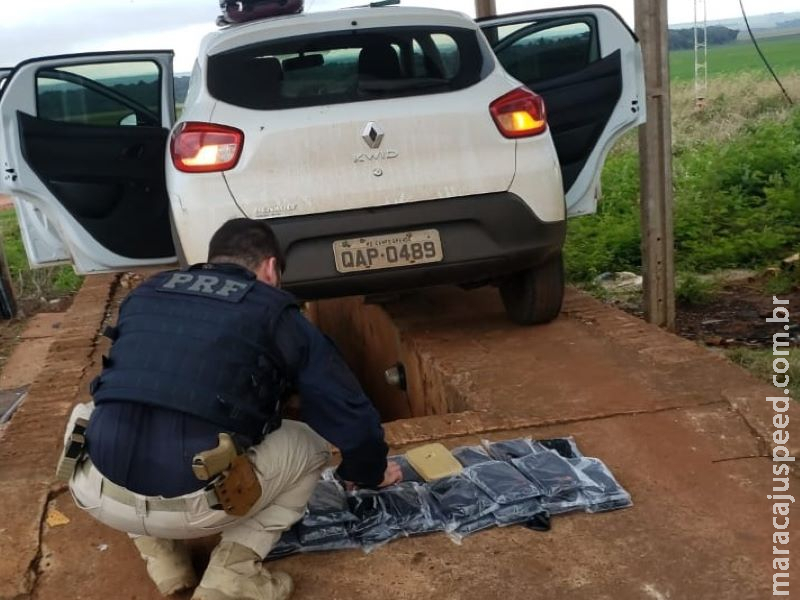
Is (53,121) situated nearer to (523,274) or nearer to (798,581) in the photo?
(523,274)

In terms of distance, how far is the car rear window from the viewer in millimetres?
4422

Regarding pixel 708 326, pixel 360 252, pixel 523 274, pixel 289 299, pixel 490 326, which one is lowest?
pixel 708 326

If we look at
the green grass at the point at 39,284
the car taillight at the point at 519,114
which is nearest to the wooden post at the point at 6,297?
the green grass at the point at 39,284

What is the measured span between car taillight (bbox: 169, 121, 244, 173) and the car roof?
44cm

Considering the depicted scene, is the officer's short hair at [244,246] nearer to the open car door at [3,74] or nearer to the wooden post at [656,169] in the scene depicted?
the open car door at [3,74]

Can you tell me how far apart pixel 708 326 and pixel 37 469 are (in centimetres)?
427

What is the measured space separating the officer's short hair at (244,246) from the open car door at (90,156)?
109 inches

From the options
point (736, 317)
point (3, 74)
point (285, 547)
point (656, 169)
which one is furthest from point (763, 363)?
point (3, 74)

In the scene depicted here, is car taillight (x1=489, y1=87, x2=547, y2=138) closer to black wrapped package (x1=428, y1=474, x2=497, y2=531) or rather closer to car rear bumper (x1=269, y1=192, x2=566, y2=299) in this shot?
car rear bumper (x1=269, y1=192, x2=566, y2=299)

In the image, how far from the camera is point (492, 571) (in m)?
2.73

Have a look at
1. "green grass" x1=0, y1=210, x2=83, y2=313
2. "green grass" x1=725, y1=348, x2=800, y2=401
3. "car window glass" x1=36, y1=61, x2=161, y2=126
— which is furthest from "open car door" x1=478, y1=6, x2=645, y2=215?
"green grass" x1=0, y1=210, x2=83, y2=313

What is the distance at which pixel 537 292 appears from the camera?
500 centimetres

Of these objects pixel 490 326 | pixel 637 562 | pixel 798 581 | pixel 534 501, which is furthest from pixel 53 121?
pixel 798 581

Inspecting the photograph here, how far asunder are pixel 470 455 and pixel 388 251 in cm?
131
